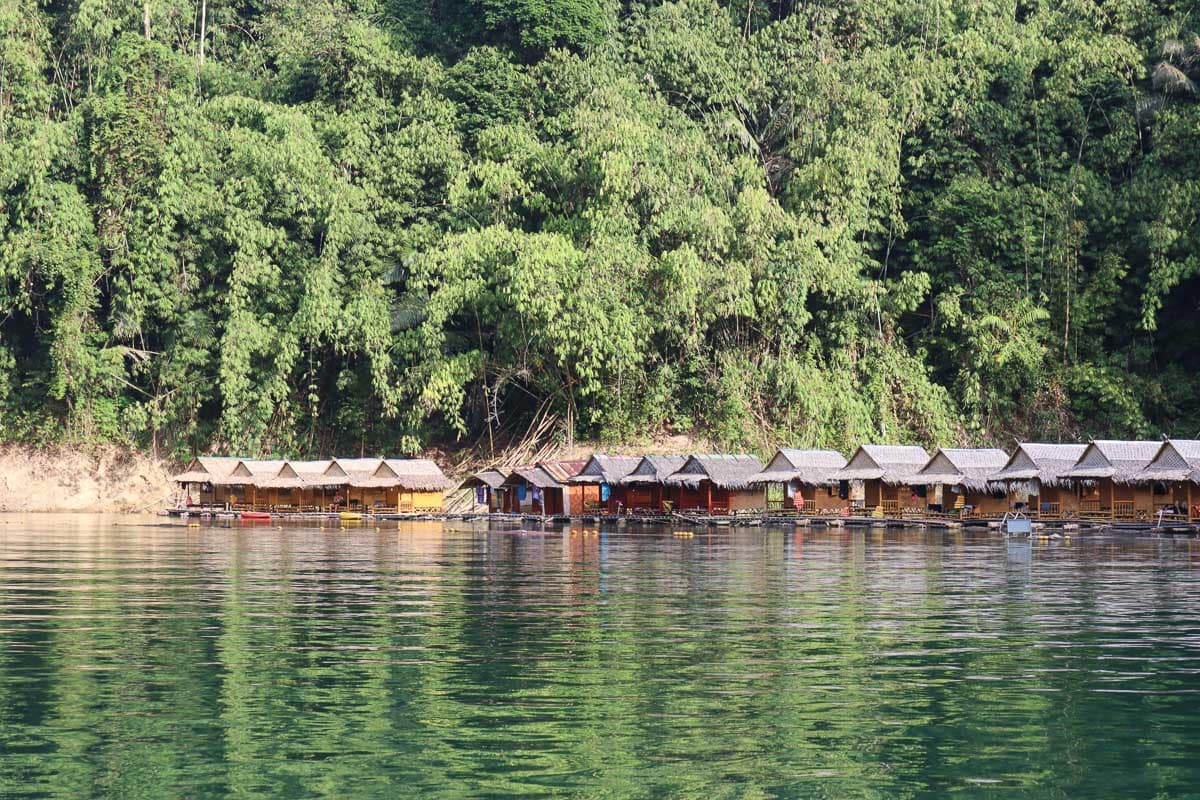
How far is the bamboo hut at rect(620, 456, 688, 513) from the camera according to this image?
60.5 metres

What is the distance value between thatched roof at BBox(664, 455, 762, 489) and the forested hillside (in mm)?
4385

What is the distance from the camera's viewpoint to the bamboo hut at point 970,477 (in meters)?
55.8

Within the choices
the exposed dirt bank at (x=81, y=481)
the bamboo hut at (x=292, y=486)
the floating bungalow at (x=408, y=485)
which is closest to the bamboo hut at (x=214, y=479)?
the bamboo hut at (x=292, y=486)

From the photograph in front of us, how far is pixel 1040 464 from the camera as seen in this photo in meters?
53.4

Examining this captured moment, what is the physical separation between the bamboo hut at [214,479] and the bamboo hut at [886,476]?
976 inches

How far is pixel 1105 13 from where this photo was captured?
71.8 m

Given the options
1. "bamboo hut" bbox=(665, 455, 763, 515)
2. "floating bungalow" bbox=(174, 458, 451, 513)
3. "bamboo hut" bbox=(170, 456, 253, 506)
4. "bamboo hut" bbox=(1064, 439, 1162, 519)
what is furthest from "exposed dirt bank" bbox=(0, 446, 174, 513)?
"bamboo hut" bbox=(1064, 439, 1162, 519)

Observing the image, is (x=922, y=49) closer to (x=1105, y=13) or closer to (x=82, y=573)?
(x=1105, y=13)

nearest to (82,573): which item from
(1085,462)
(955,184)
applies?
(1085,462)

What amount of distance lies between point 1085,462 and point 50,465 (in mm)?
43605

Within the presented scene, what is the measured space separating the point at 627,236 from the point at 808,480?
13.2 meters

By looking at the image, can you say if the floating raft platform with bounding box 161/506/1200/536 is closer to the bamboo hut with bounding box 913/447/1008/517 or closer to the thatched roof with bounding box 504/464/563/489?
the bamboo hut with bounding box 913/447/1008/517

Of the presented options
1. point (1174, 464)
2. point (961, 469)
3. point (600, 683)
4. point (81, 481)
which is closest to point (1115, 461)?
point (1174, 464)

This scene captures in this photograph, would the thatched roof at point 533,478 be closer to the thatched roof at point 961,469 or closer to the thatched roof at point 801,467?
the thatched roof at point 801,467
